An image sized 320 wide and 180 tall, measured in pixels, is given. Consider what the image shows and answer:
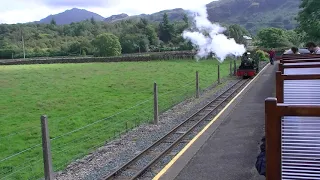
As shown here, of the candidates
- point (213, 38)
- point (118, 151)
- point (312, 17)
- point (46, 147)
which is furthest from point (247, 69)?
point (46, 147)

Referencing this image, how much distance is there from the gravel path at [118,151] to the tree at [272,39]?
6021cm

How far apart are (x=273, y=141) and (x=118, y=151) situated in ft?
24.9

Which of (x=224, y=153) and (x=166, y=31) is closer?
(x=224, y=153)

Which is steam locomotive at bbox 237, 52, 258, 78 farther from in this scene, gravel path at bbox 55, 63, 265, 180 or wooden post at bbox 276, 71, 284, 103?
wooden post at bbox 276, 71, 284, 103

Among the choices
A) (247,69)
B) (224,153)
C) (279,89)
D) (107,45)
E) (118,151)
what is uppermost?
(107,45)

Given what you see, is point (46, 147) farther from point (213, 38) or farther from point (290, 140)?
point (213, 38)

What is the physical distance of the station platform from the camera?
7.53m

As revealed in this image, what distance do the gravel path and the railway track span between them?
0.28m

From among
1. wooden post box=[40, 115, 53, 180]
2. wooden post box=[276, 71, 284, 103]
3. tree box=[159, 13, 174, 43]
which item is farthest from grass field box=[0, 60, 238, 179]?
tree box=[159, 13, 174, 43]

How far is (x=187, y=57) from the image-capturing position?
63.3 m

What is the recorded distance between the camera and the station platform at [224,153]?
24.7 feet

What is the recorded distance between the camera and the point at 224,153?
29.3 ft

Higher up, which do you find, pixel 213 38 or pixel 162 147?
pixel 213 38

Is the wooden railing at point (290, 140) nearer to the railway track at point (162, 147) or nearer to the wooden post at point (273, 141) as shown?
the wooden post at point (273, 141)
